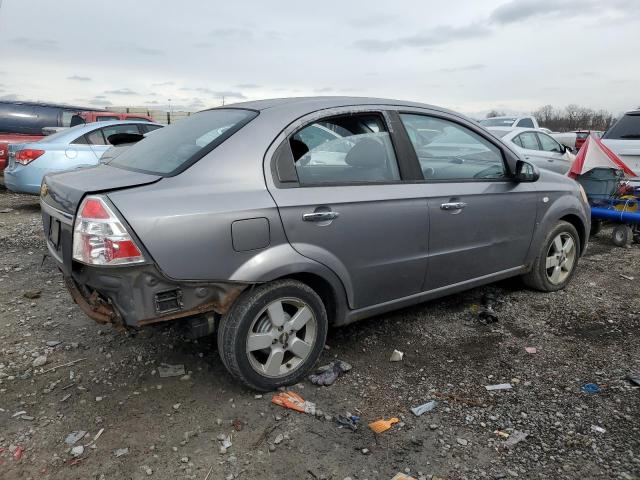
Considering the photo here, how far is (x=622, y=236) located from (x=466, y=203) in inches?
163

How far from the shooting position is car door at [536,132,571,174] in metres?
9.92

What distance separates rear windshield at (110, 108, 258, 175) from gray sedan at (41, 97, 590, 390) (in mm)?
16

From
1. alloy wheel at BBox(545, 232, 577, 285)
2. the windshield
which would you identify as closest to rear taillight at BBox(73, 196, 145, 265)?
alloy wheel at BBox(545, 232, 577, 285)

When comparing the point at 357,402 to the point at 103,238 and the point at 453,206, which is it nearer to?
the point at 453,206

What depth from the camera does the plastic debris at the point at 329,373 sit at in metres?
3.09

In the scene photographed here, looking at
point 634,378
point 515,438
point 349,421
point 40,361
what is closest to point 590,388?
point 634,378

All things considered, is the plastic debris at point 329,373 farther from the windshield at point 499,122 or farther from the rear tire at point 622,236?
the windshield at point 499,122

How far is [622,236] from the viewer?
6523mm

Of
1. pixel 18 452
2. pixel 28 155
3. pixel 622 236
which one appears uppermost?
pixel 28 155

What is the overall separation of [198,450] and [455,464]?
1275 millimetres

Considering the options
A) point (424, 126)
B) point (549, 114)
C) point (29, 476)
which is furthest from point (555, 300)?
point (549, 114)

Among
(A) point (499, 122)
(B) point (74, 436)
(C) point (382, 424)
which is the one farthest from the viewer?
(A) point (499, 122)

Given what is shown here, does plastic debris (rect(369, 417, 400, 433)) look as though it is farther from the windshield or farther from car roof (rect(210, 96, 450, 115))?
the windshield

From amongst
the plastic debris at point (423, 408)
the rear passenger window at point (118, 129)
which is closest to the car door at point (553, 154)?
the rear passenger window at point (118, 129)
